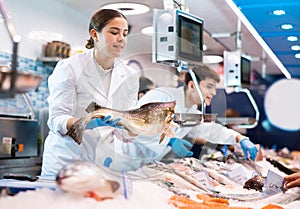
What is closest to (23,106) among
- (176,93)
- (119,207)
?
(176,93)

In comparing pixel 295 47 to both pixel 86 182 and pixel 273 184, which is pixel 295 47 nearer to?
pixel 273 184

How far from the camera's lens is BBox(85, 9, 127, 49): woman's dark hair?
4.94 feet

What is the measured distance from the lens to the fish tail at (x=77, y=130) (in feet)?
4.42

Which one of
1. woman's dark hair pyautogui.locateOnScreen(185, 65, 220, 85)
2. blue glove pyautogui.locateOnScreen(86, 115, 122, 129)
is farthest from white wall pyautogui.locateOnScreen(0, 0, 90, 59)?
blue glove pyautogui.locateOnScreen(86, 115, 122, 129)

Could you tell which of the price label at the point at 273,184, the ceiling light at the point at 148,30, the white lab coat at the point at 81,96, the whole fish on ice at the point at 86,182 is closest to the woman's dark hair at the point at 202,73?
the ceiling light at the point at 148,30

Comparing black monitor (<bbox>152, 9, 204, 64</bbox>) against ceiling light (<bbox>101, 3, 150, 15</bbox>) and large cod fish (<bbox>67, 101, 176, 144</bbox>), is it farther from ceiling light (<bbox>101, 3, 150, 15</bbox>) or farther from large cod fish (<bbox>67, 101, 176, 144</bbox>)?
large cod fish (<bbox>67, 101, 176, 144</bbox>)

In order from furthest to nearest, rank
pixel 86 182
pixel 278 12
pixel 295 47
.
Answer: pixel 295 47, pixel 278 12, pixel 86 182

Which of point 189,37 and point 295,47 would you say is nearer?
point 189,37

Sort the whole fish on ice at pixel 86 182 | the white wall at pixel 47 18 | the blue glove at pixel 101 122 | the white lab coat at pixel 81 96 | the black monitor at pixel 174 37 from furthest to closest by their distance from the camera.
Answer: the white wall at pixel 47 18 → the black monitor at pixel 174 37 → the white lab coat at pixel 81 96 → the blue glove at pixel 101 122 → the whole fish on ice at pixel 86 182

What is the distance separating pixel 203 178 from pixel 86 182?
2.72ft

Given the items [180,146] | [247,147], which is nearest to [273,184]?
[180,146]

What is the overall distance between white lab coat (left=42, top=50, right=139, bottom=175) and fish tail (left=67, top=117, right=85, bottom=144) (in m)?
0.02

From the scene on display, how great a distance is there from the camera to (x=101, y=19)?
152 centimetres

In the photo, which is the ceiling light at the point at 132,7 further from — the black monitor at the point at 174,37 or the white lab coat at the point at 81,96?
the white lab coat at the point at 81,96
